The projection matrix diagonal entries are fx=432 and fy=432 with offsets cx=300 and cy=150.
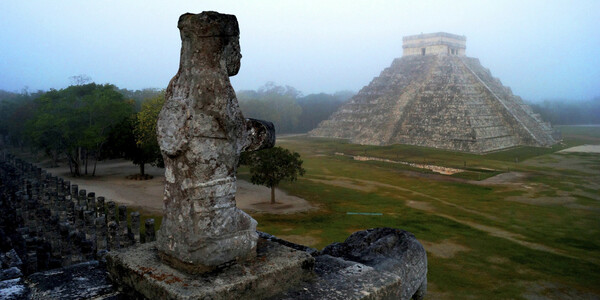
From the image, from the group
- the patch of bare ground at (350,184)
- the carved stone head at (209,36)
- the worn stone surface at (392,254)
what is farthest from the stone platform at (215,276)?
the patch of bare ground at (350,184)

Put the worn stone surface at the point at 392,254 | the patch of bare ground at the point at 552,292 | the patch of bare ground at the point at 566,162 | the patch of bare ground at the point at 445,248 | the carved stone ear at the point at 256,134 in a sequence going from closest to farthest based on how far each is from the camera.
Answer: the carved stone ear at the point at 256,134 → the worn stone surface at the point at 392,254 → the patch of bare ground at the point at 552,292 → the patch of bare ground at the point at 445,248 → the patch of bare ground at the point at 566,162

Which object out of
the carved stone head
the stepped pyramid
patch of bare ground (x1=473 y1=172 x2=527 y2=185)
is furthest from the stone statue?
the stepped pyramid

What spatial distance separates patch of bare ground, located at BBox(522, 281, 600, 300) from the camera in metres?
9.79

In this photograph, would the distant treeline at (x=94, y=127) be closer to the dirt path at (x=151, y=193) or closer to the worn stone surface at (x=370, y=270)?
the dirt path at (x=151, y=193)

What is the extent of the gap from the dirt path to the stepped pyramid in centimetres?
2746

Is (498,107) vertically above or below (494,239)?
above

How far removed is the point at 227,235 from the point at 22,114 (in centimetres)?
4683

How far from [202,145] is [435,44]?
6457cm

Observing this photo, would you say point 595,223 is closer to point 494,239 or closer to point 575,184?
point 494,239

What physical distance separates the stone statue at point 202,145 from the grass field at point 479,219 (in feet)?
25.6

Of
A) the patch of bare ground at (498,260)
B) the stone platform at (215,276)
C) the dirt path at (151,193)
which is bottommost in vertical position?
the patch of bare ground at (498,260)

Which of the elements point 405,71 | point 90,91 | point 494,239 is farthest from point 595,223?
point 405,71

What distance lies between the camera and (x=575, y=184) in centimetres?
2378

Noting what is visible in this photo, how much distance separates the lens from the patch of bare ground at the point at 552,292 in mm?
9789
